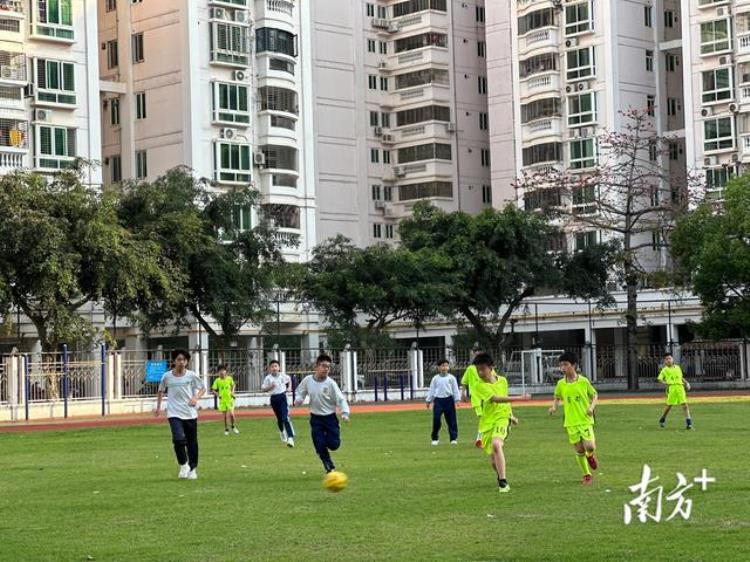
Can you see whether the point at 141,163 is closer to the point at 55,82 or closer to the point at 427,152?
the point at 55,82

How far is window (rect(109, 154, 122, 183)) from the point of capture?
261ft

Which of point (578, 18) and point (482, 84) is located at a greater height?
point (578, 18)

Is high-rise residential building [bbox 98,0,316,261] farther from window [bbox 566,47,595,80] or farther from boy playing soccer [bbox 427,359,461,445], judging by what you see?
boy playing soccer [bbox 427,359,461,445]

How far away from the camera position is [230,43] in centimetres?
7825

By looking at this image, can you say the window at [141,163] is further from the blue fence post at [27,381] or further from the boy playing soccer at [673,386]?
the boy playing soccer at [673,386]

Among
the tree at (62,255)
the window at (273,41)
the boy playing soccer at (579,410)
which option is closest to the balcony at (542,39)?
the window at (273,41)

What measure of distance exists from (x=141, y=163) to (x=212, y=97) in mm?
5148

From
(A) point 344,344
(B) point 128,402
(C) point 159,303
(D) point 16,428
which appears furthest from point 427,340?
(D) point 16,428

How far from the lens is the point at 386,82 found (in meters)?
96.1

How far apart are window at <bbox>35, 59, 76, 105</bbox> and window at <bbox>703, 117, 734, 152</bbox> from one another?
33.9 meters

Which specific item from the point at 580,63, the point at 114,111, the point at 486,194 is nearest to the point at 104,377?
the point at 114,111

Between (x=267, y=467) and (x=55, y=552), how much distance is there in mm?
10740

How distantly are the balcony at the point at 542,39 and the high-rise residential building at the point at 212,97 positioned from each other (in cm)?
1504

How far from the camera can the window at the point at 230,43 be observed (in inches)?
3044
